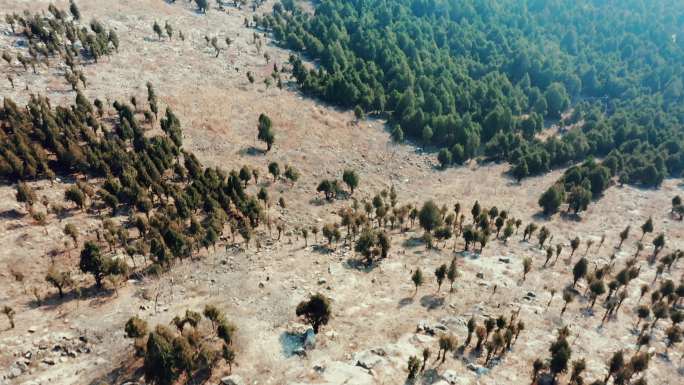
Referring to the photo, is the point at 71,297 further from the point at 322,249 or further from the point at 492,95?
the point at 492,95

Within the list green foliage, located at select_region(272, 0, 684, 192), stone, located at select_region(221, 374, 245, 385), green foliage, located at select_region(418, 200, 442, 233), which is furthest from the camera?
green foliage, located at select_region(272, 0, 684, 192)

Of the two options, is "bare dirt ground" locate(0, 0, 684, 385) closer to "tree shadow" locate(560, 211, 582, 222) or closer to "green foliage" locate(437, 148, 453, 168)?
"tree shadow" locate(560, 211, 582, 222)

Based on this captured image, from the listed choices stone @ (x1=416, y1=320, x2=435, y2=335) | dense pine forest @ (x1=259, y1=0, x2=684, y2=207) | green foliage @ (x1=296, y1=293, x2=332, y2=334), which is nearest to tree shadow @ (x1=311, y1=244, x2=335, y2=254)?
green foliage @ (x1=296, y1=293, x2=332, y2=334)

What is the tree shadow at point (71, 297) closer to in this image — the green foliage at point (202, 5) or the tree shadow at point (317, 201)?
the tree shadow at point (317, 201)

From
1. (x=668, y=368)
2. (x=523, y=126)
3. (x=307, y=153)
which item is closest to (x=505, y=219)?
(x=668, y=368)

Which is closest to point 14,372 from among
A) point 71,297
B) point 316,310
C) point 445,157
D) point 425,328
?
point 71,297

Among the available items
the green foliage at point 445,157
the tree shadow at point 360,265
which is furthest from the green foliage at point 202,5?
the tree shadow at point 360,265
